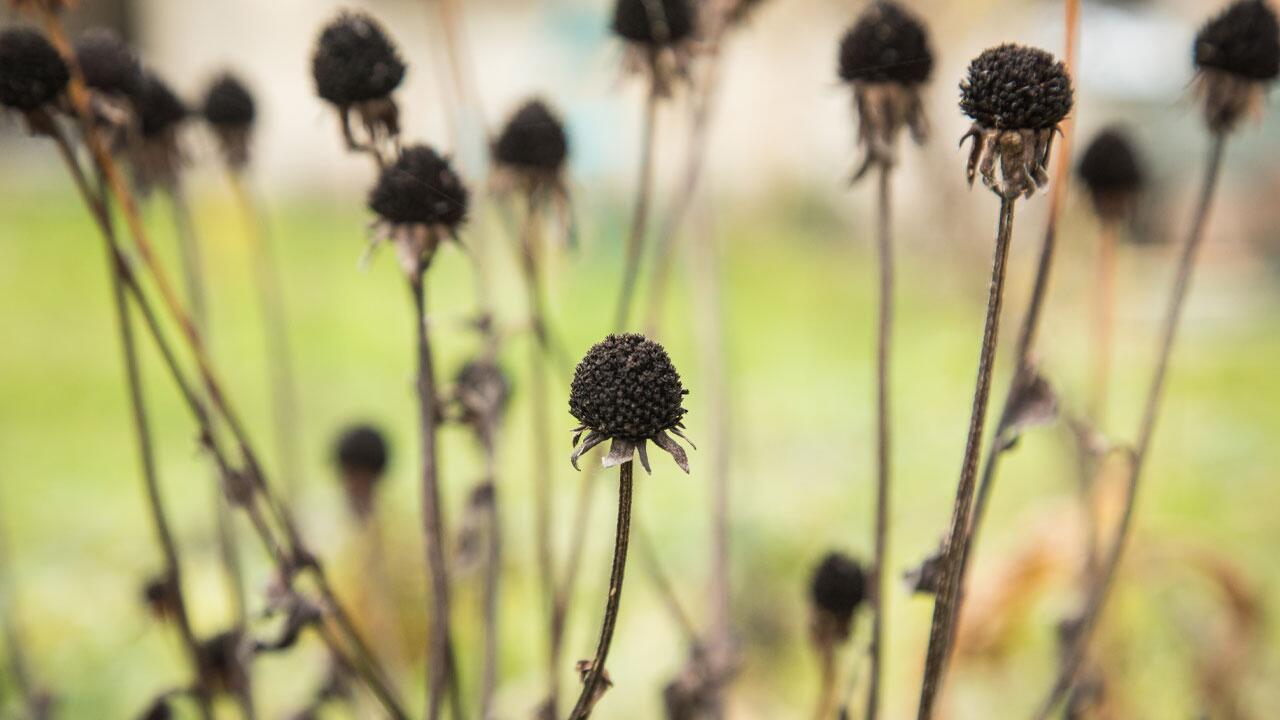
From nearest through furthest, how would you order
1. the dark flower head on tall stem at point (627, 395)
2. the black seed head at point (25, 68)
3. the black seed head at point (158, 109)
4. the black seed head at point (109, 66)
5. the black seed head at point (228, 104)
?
1. the dark flower head on tall stem at point (627, 395)
2. the black seed head at point (25, 68)
3. the black seed head at point (109, 66)
4. the black seed head at point (158, 109)
5. the black seed head at point (228, 104)

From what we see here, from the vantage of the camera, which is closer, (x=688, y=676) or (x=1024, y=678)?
(x=688, y=676)

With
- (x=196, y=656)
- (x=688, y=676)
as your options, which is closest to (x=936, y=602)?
(x=688, y=676)

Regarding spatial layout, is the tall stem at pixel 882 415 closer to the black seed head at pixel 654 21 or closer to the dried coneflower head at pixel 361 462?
the black seed head at pixel 654 21

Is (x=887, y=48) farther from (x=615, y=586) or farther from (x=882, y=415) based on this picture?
(x=615, y=586)

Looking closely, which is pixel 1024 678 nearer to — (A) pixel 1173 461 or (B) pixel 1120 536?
(B) pixel 1120 536

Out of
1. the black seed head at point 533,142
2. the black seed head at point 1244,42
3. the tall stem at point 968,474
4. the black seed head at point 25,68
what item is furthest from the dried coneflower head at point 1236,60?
the black seed head at point 25,68

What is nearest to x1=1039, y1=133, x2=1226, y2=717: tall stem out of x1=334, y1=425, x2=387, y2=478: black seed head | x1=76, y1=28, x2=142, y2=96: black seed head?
x1=334, y1=425, x2=387, y2=478: black seed head

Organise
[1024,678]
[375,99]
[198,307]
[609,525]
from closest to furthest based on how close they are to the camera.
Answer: [375,99] < [198,307] < [1024,678] < [609,525]
